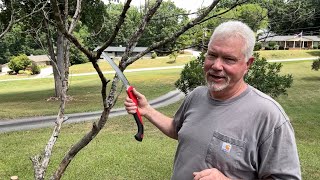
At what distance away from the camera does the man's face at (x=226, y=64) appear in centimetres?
207

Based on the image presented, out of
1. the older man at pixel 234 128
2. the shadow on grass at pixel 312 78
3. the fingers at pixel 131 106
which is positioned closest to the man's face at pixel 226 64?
the older man at pixel 234 128

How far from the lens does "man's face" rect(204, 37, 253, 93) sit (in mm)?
2072

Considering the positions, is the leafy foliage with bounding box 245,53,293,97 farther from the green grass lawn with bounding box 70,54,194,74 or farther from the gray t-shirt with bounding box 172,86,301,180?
the green grass lawn with bounding box 70,54,194,74

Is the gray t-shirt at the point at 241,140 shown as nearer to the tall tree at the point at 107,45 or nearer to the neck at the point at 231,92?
the neck at the point at 231,92

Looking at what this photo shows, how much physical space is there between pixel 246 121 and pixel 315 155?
8182mm

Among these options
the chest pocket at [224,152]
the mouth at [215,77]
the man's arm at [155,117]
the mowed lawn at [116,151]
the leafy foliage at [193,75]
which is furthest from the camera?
the leafy foliage at [193,75]

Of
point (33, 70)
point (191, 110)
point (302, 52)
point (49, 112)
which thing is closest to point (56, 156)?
point (191, 110)

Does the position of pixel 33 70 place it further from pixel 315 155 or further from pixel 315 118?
pixel 315 155

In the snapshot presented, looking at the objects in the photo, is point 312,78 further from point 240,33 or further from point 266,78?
point 240,33

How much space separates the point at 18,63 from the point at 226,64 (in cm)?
5916

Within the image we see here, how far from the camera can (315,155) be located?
9.23 metres

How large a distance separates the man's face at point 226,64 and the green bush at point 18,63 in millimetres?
58352

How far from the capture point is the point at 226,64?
2100 millimetres

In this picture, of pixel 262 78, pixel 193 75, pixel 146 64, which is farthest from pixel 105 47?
pixel 146 64
